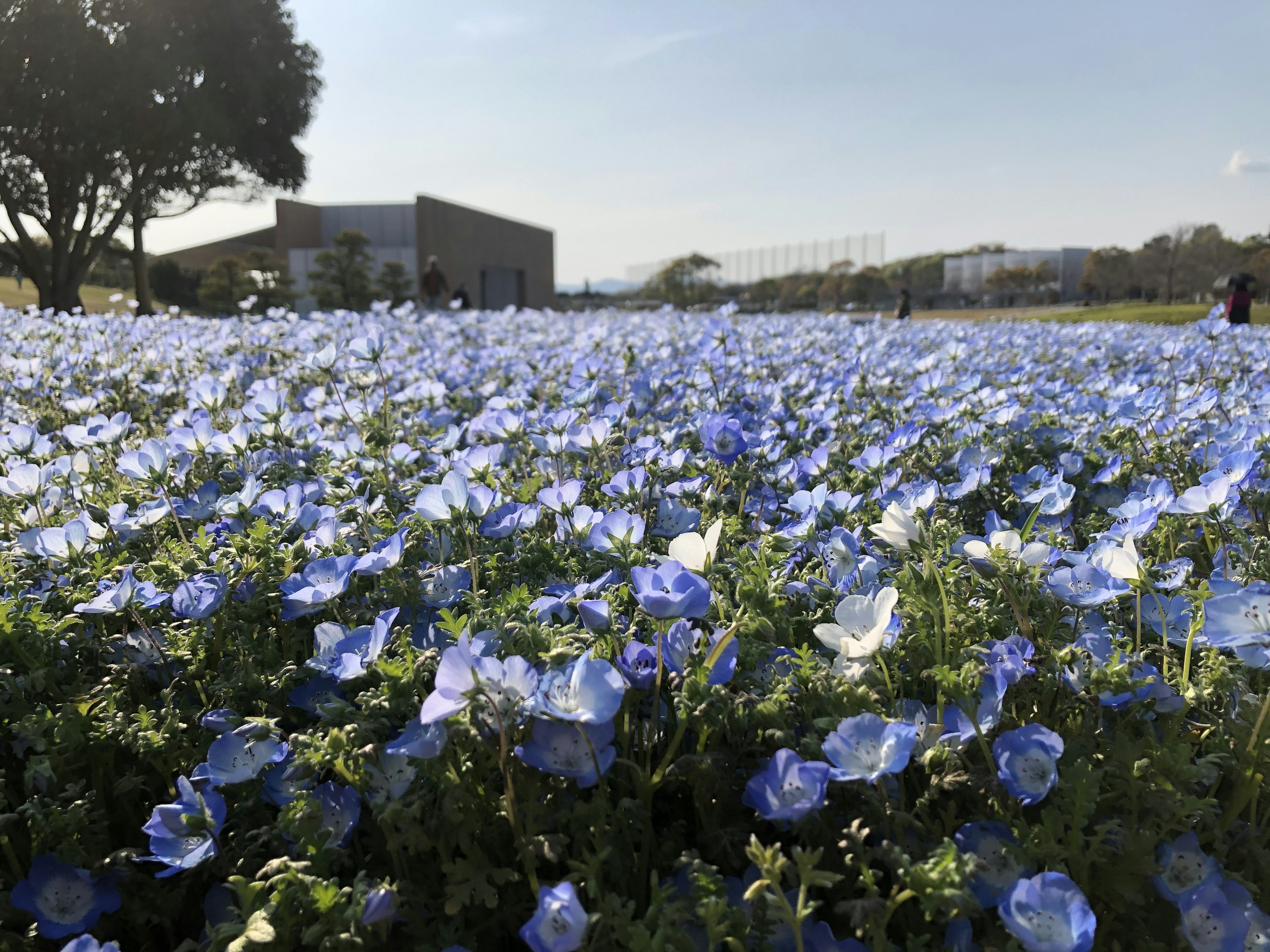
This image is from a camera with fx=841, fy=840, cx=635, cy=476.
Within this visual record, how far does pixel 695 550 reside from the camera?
1.31m

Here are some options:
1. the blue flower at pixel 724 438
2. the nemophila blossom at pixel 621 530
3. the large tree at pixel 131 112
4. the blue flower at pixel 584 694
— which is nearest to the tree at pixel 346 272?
the large tree at pixel 131 112

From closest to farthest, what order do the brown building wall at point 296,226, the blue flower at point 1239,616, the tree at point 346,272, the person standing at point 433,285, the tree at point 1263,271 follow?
the blue flower at point 1239,616, the person standing at point 433,285, the tree at point 346,272, the tree at point 1263,271, the brown building wall at point 296,226

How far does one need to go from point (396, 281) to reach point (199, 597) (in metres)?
36.5

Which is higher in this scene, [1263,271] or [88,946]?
[1263,271]

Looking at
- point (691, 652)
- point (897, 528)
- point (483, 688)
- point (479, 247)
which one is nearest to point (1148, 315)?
point (897, 528)

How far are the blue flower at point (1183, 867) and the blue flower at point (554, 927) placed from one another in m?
0.79

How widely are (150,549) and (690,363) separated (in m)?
3.07

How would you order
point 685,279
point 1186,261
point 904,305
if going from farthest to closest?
1. point 685,279
2. point 1186,261
3. point 904,305

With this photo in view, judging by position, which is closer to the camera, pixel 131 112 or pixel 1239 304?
pixel 1239 304

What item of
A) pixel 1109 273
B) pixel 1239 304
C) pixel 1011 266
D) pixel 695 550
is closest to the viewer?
pixel 695 550

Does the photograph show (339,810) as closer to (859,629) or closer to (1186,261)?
(859,629)

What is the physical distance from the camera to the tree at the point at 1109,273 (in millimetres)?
50906

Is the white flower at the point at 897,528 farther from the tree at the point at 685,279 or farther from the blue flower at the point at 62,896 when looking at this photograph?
the tree at the point at 685,279

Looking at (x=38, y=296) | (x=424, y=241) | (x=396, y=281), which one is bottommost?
(x=38, y=296)
